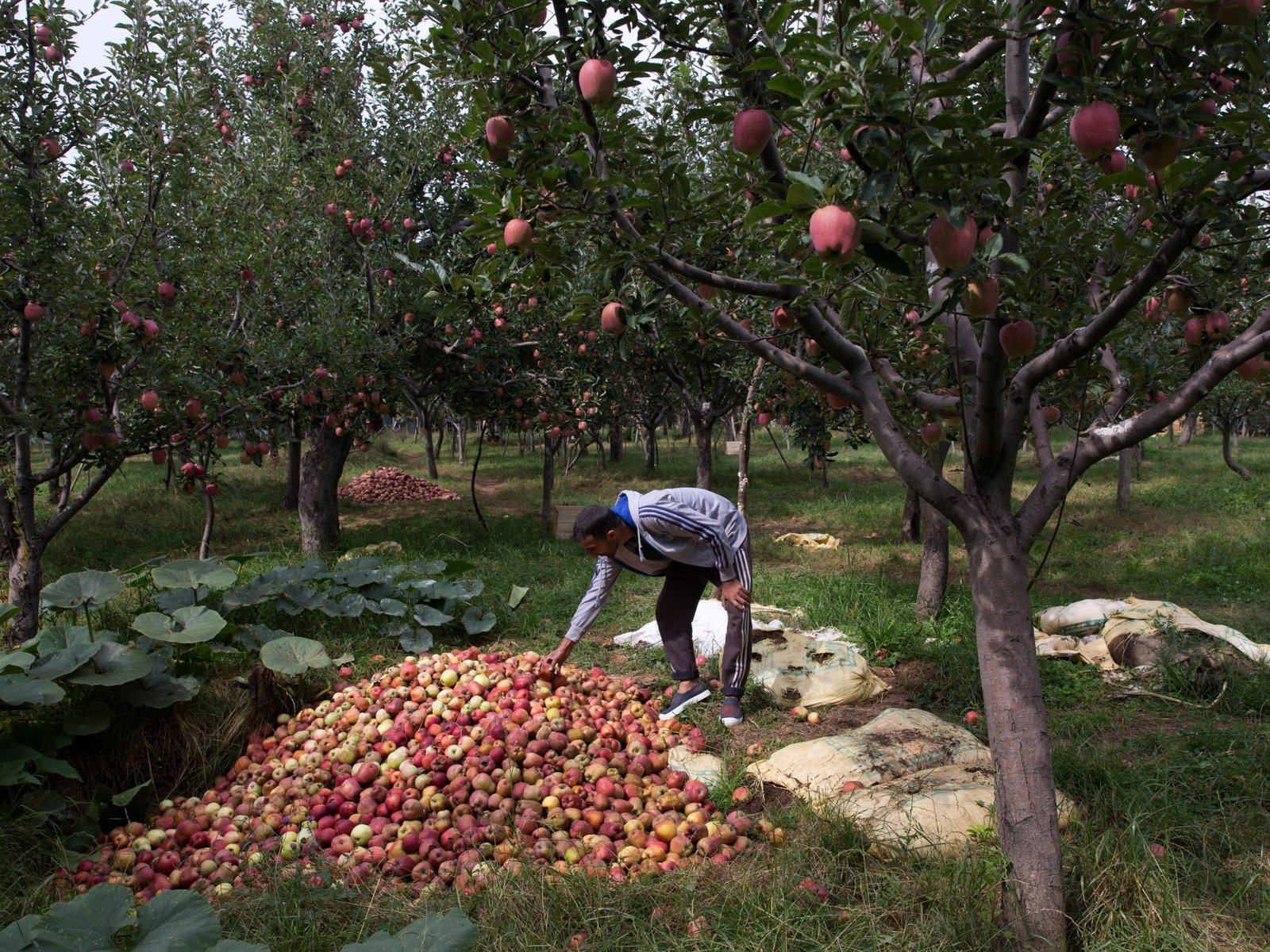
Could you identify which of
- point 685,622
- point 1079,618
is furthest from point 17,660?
point 1079,618

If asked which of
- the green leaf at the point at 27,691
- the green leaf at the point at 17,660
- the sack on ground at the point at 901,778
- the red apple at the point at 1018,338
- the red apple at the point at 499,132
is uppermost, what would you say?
the red apple at the point at 499,132

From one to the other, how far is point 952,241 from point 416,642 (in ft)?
14.0

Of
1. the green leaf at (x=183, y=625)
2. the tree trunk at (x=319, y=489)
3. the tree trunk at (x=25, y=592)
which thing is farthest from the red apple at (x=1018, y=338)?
the tree trunk at (x=319, y=489)

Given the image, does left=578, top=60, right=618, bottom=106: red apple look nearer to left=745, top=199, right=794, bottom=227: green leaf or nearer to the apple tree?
the apple tree

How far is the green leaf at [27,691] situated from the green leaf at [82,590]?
90cm

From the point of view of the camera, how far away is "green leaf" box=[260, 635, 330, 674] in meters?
4.07

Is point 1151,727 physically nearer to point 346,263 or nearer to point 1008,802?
point 1008,802

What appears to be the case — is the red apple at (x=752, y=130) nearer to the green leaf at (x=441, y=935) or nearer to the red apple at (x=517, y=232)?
the red apple at (x=517, y=232)

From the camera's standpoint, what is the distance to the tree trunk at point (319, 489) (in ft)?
30.7

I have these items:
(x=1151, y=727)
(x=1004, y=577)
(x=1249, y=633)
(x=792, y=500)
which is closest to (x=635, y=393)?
(x=792, y=500)

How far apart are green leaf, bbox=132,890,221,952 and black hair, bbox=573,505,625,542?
202 centimetres

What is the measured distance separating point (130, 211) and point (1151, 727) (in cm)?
605

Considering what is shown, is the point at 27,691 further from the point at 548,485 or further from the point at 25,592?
the point at 548,485

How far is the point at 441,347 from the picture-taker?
8.92 meters
